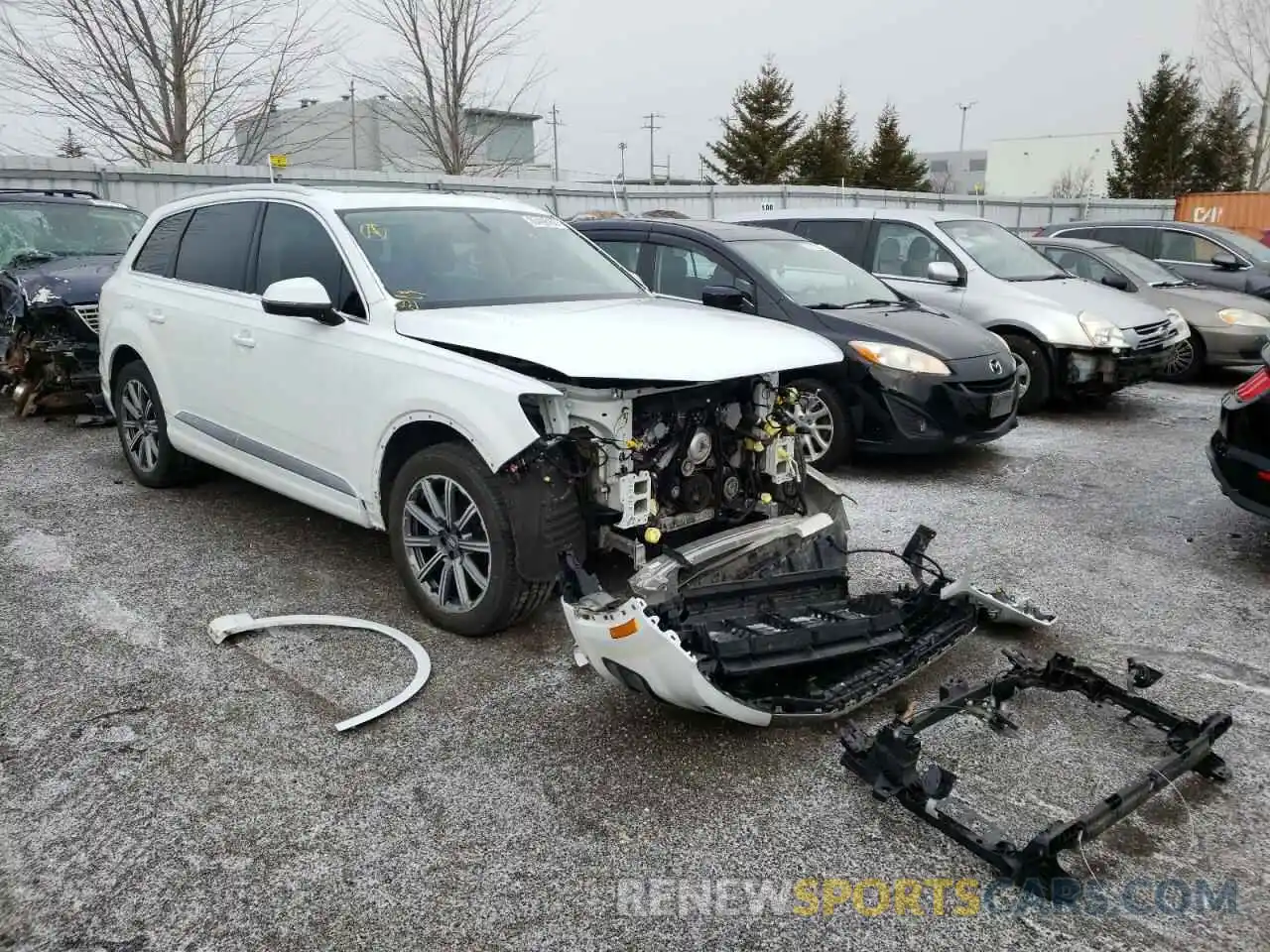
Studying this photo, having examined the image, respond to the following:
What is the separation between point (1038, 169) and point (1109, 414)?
61.2 metres

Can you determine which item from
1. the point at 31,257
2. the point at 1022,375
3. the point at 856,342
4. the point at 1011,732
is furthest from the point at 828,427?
the point at 31,257

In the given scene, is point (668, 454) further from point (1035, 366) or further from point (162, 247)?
point (1035, 366)

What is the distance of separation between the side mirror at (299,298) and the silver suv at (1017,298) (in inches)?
224

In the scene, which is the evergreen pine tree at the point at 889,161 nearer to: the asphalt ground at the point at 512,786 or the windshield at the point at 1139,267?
the windshield at the point at 1139,267

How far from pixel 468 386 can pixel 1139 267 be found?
9.96 m

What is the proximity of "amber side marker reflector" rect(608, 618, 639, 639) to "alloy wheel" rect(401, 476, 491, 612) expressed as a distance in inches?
38.0

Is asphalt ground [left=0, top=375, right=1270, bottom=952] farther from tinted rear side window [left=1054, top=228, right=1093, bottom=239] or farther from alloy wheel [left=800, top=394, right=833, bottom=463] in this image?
tinted rear side window [left=1054, top=228, right=1093, bottom=239]

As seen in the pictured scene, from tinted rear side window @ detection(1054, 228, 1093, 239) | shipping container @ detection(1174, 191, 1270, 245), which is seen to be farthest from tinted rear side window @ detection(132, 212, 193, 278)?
shipping container @ detection(1174, 191, 1270, 245)

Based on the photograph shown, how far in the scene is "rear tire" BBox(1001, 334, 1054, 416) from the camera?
8.57m

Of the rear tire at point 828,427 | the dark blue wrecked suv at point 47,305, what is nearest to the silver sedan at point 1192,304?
the rear tire at point 828,427

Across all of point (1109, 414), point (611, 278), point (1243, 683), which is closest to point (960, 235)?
point (1109, 414)

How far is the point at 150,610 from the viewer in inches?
173

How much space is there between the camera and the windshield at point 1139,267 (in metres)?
10.8

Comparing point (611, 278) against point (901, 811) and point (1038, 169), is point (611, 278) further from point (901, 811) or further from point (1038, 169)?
point (1038, 169)
